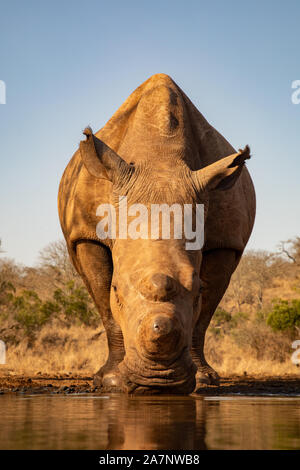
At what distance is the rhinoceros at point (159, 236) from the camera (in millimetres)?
4824

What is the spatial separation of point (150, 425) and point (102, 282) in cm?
425

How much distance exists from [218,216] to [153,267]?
2.25 metres

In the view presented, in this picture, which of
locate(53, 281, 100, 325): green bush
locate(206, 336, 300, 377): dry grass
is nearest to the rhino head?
locate(206, 336, 300, 377): dry grass

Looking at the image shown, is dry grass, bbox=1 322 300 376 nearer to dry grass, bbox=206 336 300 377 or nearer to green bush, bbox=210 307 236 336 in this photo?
dry grass, bbox=206 336 300 377

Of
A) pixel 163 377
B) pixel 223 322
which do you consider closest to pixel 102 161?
pixel 163 377

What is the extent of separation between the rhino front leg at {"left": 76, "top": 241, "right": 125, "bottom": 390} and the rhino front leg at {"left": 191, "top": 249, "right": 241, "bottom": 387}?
0.91m

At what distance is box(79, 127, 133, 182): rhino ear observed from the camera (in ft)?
20.6

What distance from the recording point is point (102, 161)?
A: 251 inches

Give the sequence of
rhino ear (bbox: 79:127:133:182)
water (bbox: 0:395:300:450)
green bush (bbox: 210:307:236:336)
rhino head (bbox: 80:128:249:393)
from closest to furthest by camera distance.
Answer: water (bbox: 0:395:300:450)
rhino head (bbox: 80:128:249:393)
rhino ear (bbox: 79:127:133:182)
green bush (bbox: 210:307:236:336)

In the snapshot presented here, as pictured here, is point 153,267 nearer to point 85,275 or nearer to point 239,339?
point 85,275

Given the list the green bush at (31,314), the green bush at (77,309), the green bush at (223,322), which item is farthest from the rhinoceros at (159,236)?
the green bush at (223,322)

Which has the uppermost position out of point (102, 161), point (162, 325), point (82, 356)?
point (102, 161)

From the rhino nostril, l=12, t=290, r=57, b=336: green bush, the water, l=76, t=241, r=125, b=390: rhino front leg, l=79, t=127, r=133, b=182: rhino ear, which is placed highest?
l=79, t=127, r=133, b=182: rhino ear

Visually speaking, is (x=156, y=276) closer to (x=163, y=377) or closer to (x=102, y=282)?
(x=163, y=377)
